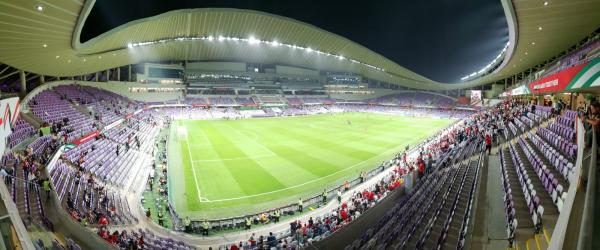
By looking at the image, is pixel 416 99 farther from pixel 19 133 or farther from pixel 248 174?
pixel 19 133

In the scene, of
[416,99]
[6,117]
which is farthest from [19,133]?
[416,99]

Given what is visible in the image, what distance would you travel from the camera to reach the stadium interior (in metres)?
7.79

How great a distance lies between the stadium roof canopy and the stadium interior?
0.63ft

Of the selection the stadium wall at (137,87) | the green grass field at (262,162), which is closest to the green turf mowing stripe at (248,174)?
the green grass field at (262,162)

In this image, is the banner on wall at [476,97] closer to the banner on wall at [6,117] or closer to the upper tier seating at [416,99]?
the upper tier seating at [416,99]

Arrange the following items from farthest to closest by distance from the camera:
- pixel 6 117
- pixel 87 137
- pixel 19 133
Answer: pixel 87 137
pixel 19 133
pixel 6 117

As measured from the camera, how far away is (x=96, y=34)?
80.5 ft

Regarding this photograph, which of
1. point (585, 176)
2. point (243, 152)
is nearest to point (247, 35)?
point (243, 152)

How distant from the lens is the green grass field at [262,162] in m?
A: 16.9

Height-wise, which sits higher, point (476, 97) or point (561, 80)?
point (476, 97)

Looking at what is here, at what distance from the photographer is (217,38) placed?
161 feet

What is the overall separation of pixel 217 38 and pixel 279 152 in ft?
97.7

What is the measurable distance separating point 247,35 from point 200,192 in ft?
119

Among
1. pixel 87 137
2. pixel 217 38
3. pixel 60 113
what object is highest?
pixel 217 38
